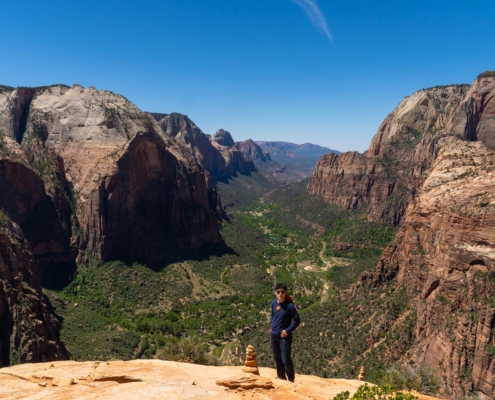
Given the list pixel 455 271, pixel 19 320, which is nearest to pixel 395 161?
pixel 455 271

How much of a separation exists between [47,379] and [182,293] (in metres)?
69.3

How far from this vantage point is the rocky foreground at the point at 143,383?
14.6 meters

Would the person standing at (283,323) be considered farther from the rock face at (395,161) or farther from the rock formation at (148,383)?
the rock face at (395,161)

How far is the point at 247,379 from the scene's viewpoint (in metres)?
15.6

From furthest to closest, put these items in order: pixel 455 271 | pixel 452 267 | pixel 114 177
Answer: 1. pixel 114 177
2. pixel 452 267
3. pixel 455 271

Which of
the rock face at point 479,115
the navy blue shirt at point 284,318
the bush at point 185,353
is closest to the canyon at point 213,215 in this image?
the rock face at point 479,115

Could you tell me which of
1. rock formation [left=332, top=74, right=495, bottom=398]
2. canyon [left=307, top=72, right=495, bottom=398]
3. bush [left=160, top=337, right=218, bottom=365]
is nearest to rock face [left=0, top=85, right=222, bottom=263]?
canyon [left=307, top=72, right=495, bottom=398]

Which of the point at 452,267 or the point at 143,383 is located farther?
the point at 452,267

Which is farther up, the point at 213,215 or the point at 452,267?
the point at 213,215

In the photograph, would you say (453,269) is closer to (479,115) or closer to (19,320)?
(19,320)

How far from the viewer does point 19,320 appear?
4322 centimetres

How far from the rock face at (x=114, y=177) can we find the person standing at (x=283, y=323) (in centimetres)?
8491

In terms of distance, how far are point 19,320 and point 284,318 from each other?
140ft

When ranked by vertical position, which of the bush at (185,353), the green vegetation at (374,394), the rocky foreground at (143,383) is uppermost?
the green vegetation at (374,394)
